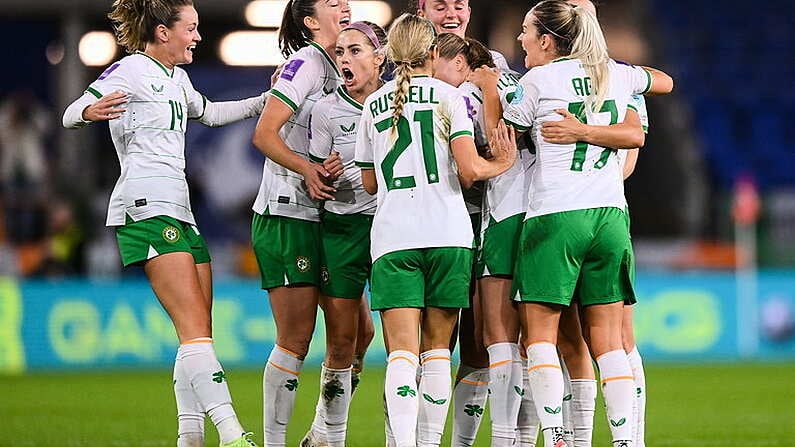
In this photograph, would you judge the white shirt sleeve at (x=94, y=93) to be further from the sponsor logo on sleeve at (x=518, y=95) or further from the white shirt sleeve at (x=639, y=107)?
the white shirt sleeve at (x=639, y=107)

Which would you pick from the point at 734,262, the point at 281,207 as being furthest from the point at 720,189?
the point at 281,207

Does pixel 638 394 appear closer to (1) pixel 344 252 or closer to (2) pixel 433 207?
(2) pixel 433 207

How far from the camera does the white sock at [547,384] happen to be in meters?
5.73

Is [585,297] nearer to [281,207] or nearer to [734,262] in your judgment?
[281,207]

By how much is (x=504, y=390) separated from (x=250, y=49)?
15.8 metres

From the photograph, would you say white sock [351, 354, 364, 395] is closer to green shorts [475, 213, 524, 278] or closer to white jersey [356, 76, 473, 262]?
green shorts [475, 213, 524, 278]

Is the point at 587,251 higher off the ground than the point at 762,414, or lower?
higher

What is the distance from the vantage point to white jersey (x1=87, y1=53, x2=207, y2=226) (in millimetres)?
6000

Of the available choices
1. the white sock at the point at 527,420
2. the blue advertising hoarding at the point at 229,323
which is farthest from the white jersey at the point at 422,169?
the blue advertising hoarding at the point at 229,323

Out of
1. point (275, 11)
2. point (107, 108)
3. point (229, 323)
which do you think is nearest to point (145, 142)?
point (107, 108)

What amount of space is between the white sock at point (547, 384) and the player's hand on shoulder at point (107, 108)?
88.0 inches

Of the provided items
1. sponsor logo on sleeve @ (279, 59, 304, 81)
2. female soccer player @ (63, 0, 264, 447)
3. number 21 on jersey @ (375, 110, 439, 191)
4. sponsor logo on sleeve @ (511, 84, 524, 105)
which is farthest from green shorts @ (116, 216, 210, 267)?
sponsor logo on sleeve @ (511, 84, 524, 105)

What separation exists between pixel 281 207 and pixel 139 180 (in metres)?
0.88

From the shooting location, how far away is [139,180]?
19.7ft
